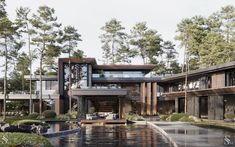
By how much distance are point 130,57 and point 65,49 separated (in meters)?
22.8

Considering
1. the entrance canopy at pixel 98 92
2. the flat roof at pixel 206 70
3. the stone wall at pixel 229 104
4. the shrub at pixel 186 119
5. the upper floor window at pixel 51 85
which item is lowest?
the shrub at pixel 186 119

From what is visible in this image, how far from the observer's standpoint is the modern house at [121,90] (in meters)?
53.5

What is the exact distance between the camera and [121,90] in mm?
54344

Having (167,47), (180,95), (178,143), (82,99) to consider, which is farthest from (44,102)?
(178,143)

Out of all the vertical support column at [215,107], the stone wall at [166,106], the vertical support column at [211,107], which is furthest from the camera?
the stone wall at [166,106]

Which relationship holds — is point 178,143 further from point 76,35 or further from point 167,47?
point 167,47

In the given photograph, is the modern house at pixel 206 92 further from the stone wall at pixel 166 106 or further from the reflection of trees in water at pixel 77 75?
the reflection of trees in water at pixel 77 75

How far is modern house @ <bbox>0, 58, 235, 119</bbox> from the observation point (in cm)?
5350

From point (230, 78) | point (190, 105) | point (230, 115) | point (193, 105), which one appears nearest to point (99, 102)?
point (190, 105)

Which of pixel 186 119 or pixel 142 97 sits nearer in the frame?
pixel 186 119

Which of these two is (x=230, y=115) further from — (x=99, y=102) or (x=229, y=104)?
(x=99, y=102)

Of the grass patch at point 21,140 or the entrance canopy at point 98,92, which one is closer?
the grass patch at point 21,140

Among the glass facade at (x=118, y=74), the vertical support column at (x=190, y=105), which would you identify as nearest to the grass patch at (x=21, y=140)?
the vertical support column at (x=190, y=105)

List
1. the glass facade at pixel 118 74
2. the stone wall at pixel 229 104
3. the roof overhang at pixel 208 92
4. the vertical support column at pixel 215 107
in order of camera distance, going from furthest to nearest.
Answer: the glass facade at pixel 118 74 < the vertical support column at pixel 215 107 < the stone wall at pixel 229 104 < the roof overhang at pixel 208 92
